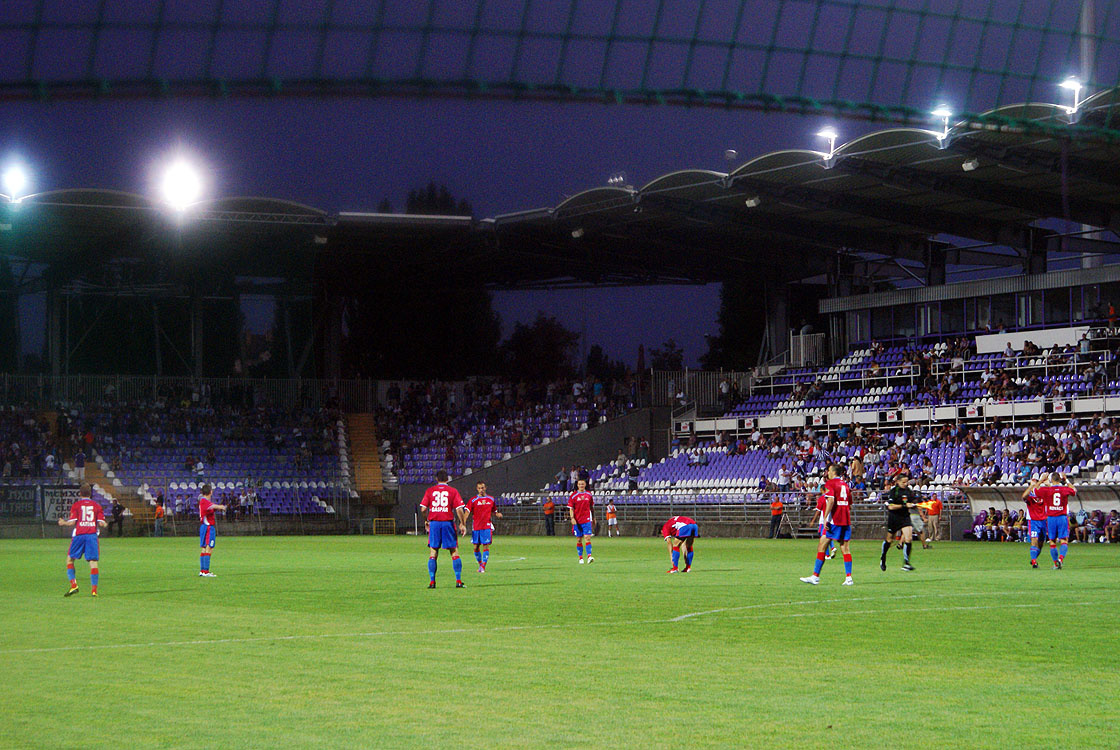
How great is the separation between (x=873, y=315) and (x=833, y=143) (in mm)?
16277

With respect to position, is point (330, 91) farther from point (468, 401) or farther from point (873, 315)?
point (468, 401)

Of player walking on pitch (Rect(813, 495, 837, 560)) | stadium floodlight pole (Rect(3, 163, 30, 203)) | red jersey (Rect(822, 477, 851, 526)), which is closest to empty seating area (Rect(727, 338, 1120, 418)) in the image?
player walking on pitch (Rect(813, 495, 837, 560))

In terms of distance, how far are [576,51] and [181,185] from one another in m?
46.7

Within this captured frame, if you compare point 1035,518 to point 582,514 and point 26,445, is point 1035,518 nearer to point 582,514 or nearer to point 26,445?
point 582,514

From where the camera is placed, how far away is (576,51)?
11836 millimetres

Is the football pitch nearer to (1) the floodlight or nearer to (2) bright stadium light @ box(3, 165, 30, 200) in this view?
(1) the floodlight

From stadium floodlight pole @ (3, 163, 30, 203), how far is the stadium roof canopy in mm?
519

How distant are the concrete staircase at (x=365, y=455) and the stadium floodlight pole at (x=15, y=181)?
19657mm

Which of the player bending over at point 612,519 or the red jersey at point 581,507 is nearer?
the red jersey at point 581,507

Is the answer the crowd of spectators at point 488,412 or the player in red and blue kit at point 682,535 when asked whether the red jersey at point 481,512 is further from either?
the crowd of spectators at point 488,412

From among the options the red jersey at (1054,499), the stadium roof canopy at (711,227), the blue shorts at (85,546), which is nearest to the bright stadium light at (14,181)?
the stadium roof canopy at (711,227)

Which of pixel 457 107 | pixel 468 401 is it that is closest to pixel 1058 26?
pixel 457 107

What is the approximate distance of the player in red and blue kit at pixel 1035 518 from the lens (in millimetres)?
27266

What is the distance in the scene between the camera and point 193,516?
60.0 meters
